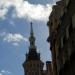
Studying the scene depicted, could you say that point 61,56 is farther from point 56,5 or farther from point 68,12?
point 56,5

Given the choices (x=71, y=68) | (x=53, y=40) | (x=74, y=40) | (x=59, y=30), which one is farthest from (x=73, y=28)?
(x=53, y=40)

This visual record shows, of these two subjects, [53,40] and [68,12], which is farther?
[53,40]

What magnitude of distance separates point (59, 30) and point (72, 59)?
12.6 m

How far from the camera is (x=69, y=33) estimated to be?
213ft

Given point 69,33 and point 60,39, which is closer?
point 69,33

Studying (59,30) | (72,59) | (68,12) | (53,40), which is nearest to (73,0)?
(68,12)

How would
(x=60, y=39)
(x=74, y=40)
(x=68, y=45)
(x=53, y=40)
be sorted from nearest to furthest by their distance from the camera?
1. (x=74, y=40)
2. (x=68, y=45)
3. (x=60, y=39)
4. (x=53, y=40)

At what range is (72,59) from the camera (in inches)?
2491

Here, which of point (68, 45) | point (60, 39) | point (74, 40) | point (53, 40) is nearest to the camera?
point (74, 40)

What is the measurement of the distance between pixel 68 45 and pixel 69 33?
7.53 ft

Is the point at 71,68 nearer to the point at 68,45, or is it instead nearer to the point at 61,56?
the point at 68,45

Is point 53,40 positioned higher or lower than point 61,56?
higher

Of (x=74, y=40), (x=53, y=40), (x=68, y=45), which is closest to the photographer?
(x=74, y=40)

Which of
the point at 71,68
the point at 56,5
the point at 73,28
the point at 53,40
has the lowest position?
the point at 71,68
